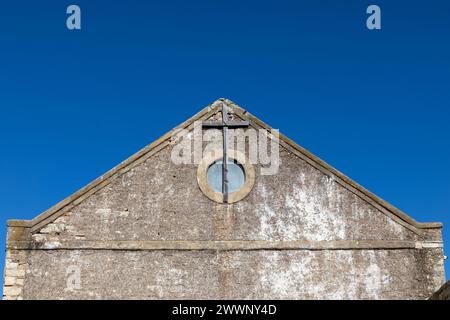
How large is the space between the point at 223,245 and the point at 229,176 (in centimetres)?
159

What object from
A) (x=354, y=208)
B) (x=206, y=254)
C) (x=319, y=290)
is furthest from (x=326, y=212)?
(x=206, y=254)

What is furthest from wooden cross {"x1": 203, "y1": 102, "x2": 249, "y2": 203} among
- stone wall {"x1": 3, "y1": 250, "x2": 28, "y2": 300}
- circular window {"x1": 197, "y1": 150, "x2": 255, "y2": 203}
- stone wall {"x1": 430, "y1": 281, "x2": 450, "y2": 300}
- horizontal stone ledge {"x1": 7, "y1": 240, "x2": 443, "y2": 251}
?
stone wall {"x1": 430, "y1": 281, "x2": 450, "y2": 300}

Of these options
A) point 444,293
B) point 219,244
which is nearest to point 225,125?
point 219,244

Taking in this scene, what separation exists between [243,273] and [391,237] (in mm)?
3213

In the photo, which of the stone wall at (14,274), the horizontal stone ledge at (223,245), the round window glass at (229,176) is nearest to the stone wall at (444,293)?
the horizontal stone ledge at (223,245)

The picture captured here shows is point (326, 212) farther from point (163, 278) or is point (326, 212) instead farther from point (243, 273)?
point (163, 278)

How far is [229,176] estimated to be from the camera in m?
14.5

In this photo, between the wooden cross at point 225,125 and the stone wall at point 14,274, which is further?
the wooden cross at point 225,125

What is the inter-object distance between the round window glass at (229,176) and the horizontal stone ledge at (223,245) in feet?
4.11

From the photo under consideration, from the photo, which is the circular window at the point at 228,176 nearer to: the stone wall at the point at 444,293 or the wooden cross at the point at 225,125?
the wooden cross at the point at 225,125

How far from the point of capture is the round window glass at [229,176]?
14.3 meters

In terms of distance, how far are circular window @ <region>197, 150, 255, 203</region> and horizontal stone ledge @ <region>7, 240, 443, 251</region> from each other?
102 cm

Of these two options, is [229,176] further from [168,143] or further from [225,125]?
[168,143]

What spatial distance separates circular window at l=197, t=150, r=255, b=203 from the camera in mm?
14180
